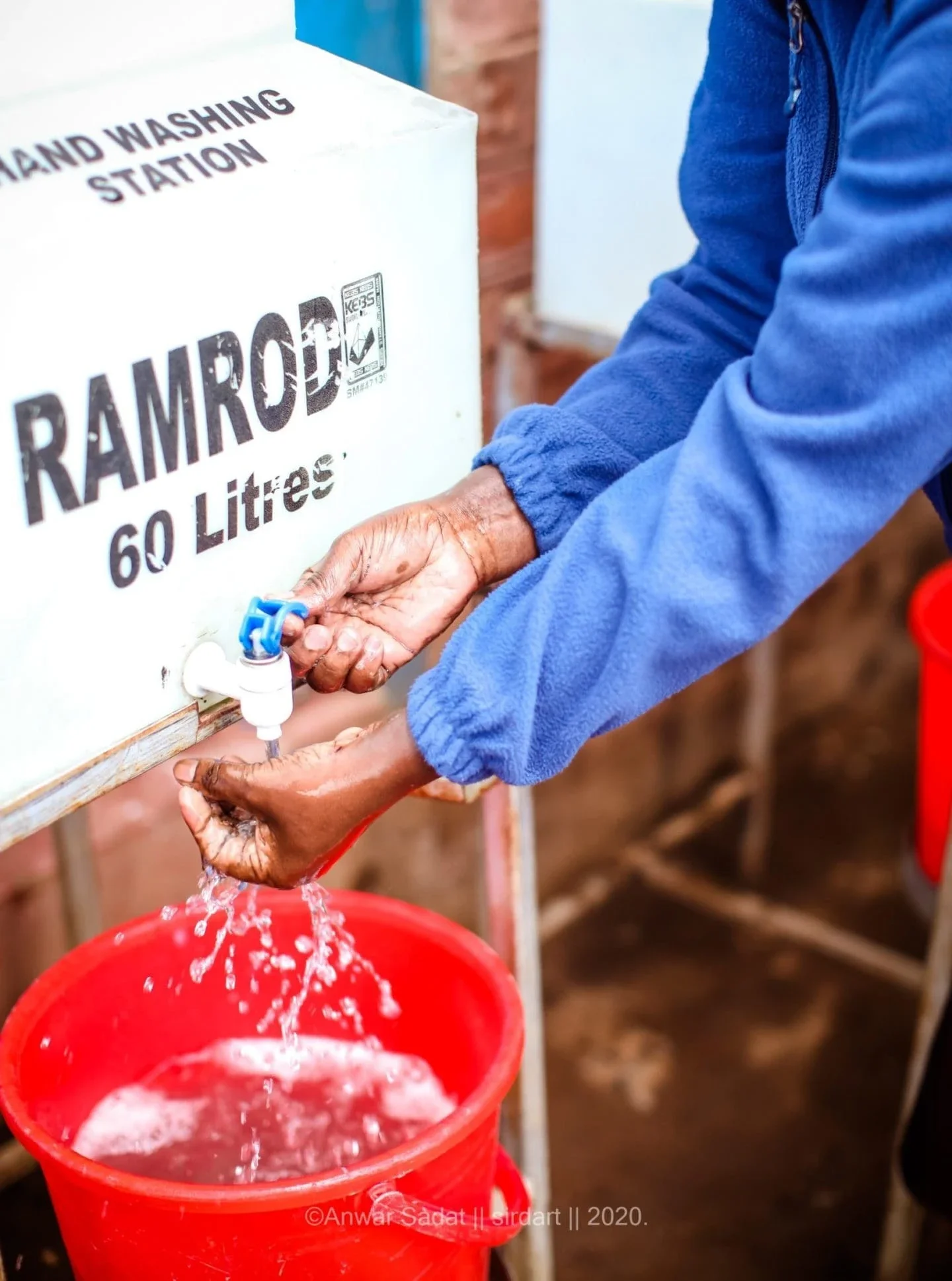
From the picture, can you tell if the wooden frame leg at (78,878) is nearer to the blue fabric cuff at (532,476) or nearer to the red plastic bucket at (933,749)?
the blue fabric cuff at (532,476)

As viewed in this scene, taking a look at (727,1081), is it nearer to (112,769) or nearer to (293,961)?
(293,961)

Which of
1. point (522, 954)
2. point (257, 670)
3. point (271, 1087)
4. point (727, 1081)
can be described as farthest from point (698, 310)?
point (727, 1081)

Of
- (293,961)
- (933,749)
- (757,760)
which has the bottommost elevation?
(757,760)

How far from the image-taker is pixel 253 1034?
3.69 feet

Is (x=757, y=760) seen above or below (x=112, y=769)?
below

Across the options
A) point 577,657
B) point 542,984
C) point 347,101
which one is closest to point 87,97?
point 347,101

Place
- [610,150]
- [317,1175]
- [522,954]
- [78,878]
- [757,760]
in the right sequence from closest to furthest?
[317,1175] < [522,954] < [78,878] < [610,150] < [757,760]

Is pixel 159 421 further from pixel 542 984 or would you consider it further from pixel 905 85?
pixel 542 984

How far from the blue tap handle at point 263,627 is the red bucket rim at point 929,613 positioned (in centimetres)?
95

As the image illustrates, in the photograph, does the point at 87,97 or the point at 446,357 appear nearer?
the point at 87,97

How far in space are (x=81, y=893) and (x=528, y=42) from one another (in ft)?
3.87

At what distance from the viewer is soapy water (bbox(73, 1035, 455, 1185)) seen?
102cm

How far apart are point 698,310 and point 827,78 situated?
0.21 metres

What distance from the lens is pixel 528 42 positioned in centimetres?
171
